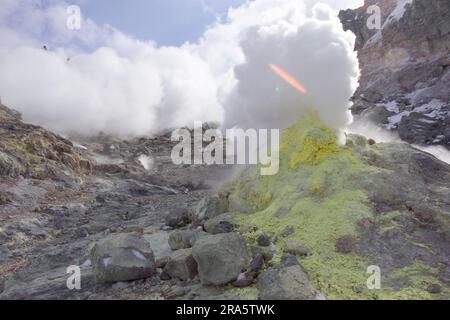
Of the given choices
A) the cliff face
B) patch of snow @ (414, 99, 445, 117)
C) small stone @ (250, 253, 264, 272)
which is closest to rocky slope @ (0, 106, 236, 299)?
small stone @ (250, 253, 264, 272)

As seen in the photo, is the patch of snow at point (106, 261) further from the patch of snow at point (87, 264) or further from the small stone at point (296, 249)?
the small stone at point (296, 249)

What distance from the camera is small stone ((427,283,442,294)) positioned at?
5.84 meters

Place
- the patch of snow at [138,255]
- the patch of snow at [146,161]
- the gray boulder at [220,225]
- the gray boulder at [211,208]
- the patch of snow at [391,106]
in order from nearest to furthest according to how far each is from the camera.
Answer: the patch of snow at [138,255], the gray boulder at [220,225], the gray boulder at [211,208], the patch of snow at [146,161], the patch of snow at [391,106]

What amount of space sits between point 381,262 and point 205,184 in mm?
19588

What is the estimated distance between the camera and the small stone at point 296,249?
6979 mm

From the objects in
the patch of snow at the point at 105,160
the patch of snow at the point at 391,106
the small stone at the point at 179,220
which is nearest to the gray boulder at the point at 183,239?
the small stone at the point at 179,220

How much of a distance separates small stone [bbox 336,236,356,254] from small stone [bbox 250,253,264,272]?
1.21 metres

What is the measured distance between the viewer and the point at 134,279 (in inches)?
273

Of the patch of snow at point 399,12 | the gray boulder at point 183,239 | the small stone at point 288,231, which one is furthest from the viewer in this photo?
the patch of snow at point 399,12

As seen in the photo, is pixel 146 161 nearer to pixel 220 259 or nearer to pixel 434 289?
pixel 220 259

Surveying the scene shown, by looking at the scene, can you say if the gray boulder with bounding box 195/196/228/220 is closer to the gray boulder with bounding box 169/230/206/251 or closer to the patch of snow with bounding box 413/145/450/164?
the gray boulder with bounding box 169/230/206/251

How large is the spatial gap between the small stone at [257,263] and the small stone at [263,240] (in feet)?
2.09

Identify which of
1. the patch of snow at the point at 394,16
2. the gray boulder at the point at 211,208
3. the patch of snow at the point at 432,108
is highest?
the patch of snow at the point at 394,16
